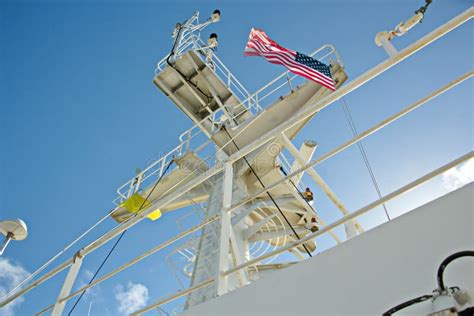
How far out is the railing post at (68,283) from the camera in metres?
3.09

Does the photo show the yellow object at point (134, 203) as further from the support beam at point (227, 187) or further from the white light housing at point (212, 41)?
the support beam at point (227, 187)

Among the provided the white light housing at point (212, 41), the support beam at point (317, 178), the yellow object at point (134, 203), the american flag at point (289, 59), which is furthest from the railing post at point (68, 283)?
the white light housing at point (212, 41)

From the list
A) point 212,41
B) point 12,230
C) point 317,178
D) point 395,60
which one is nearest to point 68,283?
point 12,230

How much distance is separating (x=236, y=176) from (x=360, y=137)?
12.7 ft

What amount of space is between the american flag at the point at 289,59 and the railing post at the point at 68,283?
3194 mm

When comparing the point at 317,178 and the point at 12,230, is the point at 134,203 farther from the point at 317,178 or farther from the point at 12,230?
the point at 317,178

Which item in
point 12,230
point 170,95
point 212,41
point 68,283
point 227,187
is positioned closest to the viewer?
point 227,187

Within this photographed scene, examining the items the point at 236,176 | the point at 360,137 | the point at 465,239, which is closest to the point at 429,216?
the point at 465,239

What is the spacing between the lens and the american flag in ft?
15.2

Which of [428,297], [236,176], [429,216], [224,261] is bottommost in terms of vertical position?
[428,297]

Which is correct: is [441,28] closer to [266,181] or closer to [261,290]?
[261,290]

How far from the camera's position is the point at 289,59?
4.88 metres

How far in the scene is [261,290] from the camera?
1913 mm

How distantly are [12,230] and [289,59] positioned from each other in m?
4.19
